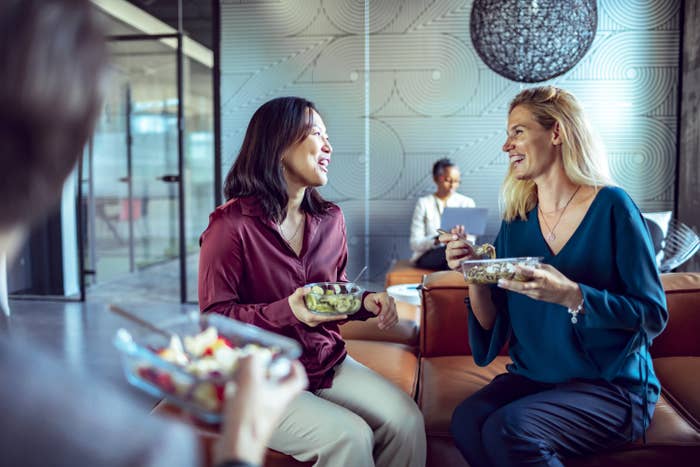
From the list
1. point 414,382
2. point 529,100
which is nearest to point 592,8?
point 529,100

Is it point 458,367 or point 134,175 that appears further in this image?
point 134,175

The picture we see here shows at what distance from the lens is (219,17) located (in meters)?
5.69

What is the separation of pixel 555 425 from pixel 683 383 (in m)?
A: 0.74

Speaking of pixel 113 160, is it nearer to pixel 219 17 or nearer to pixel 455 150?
pixel 219 17

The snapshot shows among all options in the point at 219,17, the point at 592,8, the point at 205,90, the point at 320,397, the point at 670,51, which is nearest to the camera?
the point at 320,397

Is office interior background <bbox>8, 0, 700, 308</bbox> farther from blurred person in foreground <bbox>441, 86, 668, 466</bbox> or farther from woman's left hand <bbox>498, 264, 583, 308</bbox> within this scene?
woman's left hand <bbox>498, 264, 583, 308</bbox>

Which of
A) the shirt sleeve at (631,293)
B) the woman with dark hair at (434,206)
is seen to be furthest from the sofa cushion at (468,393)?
the woman with dark hair at (434,206)

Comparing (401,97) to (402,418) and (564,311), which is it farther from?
(402,418)

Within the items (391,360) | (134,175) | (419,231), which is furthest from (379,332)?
(134,175)

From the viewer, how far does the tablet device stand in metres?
4.47

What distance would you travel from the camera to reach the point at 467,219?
452 cm

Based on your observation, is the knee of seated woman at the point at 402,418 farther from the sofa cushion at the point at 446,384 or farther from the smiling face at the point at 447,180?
the smiling face at the point at 447,180

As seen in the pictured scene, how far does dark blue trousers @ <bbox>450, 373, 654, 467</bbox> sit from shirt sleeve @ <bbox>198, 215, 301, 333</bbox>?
0.60m

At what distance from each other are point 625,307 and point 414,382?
2.83 feet
